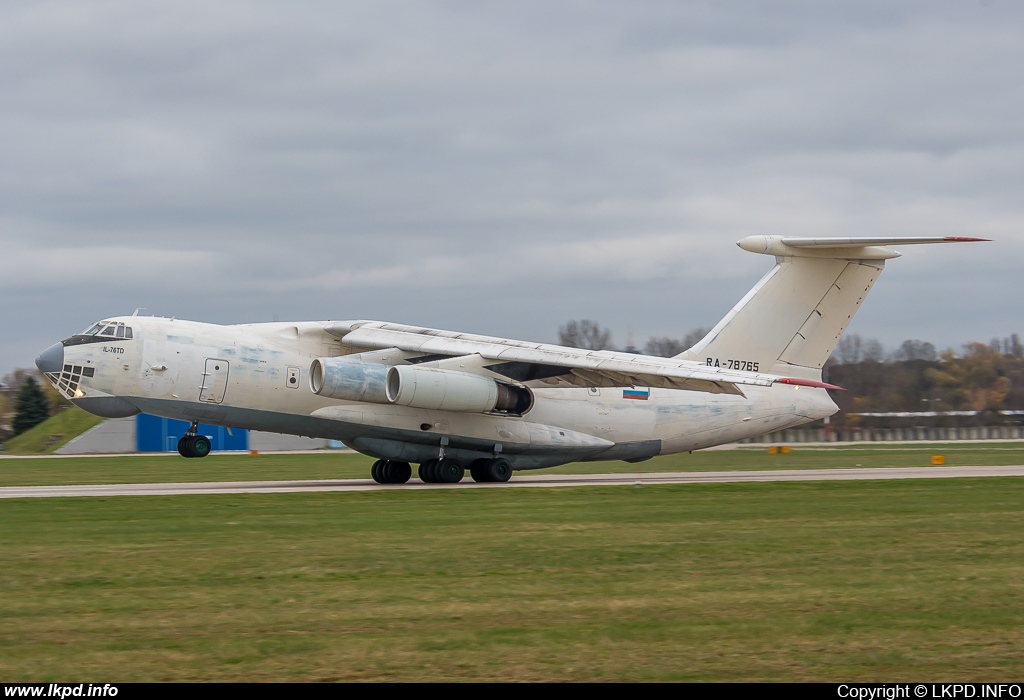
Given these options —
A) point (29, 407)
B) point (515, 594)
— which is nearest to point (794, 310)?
point (515, 594)

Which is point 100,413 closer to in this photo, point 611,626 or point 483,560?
point 483,560

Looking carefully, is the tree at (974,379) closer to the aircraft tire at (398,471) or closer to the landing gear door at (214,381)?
the aircraft tire at (398,471)

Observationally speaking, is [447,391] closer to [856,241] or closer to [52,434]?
[856,241]

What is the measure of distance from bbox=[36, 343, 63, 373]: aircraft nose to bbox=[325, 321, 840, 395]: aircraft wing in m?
4.28

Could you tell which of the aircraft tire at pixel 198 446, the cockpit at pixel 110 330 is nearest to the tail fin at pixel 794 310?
the aircraft tire at pixel 198 446

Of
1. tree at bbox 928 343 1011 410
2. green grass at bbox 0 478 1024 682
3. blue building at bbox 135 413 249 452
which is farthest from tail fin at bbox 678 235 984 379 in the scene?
blue building at bbox 135 413 249 452

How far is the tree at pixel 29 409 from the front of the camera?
51219 millimetres

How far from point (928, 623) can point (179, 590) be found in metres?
4.87

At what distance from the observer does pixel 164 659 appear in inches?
217

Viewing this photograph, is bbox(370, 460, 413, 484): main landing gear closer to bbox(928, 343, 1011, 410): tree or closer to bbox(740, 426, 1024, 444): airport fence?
bbox(740, 426, 1024, 444): airport fence

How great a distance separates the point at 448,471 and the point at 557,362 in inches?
113

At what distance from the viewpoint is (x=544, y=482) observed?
19.5 metres

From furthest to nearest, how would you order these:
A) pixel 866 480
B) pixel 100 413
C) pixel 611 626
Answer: pixel 866 480
pixel 100 413
pixel 611 626
